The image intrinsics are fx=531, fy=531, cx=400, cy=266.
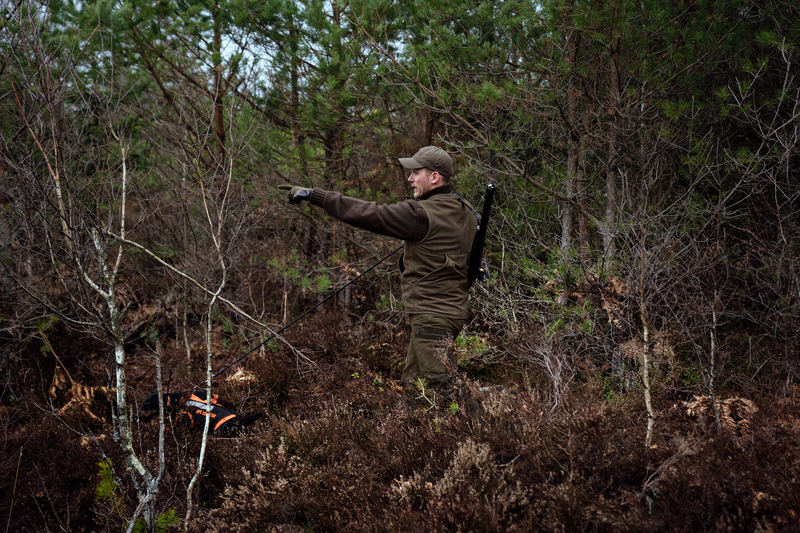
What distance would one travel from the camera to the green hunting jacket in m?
3.54

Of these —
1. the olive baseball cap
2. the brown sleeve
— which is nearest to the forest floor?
the brown sleeve

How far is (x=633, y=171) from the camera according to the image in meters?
5.16

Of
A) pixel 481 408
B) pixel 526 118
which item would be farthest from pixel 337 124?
pixel 481 408

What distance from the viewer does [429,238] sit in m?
3.68

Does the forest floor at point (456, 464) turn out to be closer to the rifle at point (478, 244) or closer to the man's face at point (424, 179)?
the rifle at point (478, 244)

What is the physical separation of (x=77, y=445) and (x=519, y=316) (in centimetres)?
404

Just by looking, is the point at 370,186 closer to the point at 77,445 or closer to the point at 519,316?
the point at 519,316

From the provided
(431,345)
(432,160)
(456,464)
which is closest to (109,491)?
(456,464)

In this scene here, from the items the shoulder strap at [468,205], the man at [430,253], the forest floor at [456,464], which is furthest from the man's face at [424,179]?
the forest floor at [456,464]

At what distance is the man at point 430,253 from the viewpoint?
3561 mm

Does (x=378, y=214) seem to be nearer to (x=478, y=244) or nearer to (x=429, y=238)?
(x=429, y=238)

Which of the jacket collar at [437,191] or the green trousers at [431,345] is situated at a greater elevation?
the jacket collar at [437,191]

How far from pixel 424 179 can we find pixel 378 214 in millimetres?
558

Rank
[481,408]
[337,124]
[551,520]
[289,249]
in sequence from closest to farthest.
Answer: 1. [551,520]
2. [481,408]
3. [337,124]
4. [289,249]
